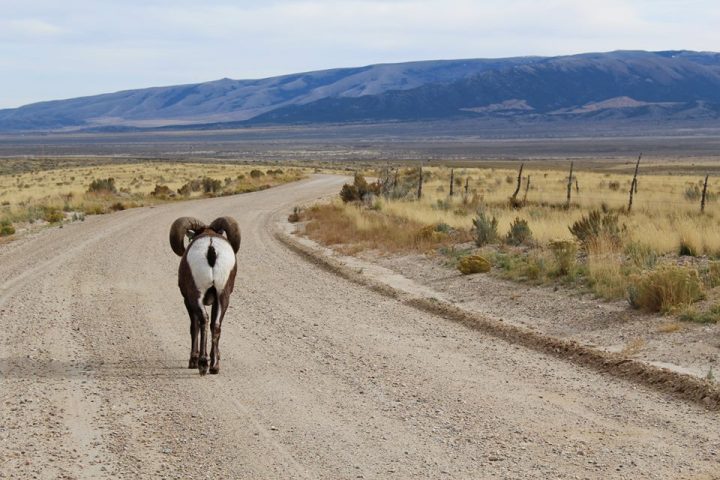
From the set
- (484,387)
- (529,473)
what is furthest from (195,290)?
(529,473)

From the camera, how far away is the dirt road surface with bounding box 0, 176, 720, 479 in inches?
271

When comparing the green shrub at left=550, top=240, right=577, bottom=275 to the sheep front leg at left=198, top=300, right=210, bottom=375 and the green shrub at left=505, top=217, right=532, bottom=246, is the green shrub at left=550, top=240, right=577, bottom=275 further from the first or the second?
the sheep front leg at left=198, top=300, right=210, bottom=375

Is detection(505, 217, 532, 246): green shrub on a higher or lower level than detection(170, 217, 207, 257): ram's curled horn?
lower

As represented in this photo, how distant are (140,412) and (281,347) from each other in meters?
3.05

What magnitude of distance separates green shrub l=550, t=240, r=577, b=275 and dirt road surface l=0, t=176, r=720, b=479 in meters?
3.20

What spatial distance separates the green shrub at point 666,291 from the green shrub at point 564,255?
267 centimetres

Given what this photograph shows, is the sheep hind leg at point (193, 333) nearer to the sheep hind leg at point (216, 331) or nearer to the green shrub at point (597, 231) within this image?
the sheep hind leg at point (216, 331)

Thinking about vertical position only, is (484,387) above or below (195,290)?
below

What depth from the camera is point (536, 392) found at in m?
8.90

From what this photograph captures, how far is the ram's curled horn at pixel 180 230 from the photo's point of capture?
33.5 feet

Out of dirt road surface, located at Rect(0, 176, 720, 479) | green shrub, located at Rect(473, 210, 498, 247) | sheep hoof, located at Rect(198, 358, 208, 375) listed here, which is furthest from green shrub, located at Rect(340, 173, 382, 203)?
sheep hoof, located at Rect(198, 358, 208, 375)

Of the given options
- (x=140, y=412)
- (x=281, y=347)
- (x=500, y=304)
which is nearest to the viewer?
(x=140, y=412)

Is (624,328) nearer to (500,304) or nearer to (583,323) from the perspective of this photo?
(583,323)

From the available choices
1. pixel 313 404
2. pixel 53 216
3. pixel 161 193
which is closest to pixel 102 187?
pixel 161 193
